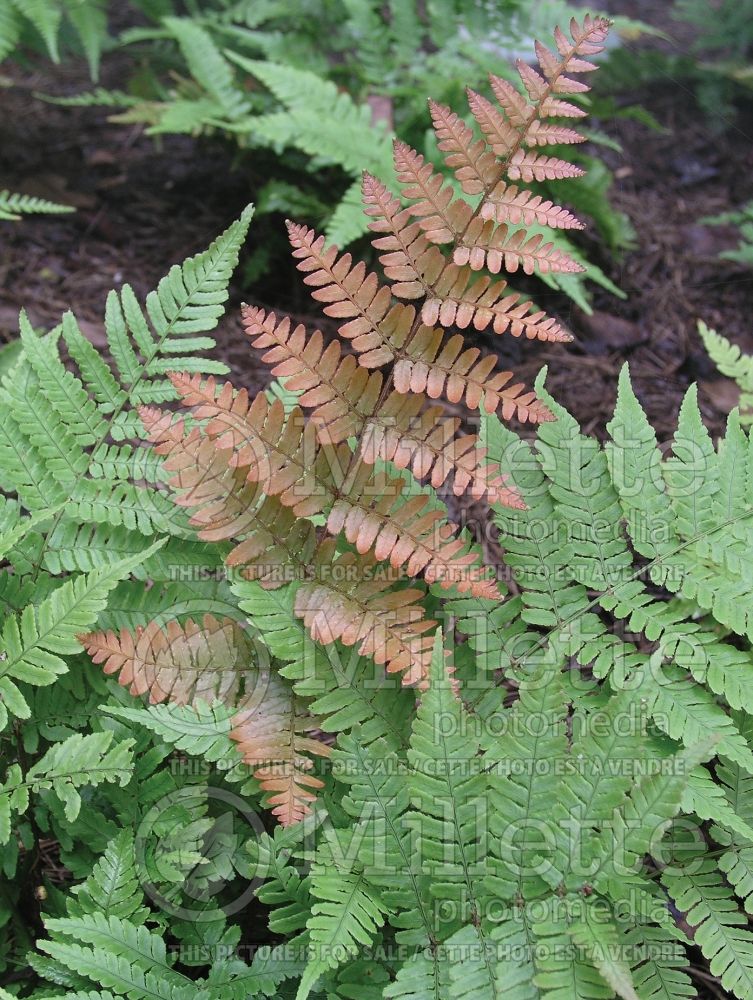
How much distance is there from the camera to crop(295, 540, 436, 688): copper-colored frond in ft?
5.79

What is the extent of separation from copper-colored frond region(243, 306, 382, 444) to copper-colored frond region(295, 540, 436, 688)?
281 millimetres

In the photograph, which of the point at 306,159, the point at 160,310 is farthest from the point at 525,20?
the point at 160,310

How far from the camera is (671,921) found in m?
1.71

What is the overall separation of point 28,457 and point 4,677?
0.59 metres

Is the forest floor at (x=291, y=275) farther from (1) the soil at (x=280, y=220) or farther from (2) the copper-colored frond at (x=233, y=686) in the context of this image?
(2) the copper-colored frond at (x=233, y=686)

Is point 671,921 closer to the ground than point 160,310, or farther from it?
closer to the ground

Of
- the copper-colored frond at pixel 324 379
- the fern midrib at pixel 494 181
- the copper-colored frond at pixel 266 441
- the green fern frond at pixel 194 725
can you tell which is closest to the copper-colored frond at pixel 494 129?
the fern midrib at pixel 494 181

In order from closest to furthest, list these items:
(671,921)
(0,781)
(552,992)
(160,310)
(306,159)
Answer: (552,992) < (671,921) < (0,781) < (160,310) < (306,159)

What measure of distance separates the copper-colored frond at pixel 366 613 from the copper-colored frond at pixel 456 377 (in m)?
0.42

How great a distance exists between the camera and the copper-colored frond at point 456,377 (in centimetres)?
176

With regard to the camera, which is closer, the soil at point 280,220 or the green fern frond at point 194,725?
the green fern frond at point 194,725

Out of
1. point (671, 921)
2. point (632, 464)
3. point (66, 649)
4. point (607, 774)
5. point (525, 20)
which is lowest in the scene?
point (671, 921)

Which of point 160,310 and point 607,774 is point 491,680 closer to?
point 607,774

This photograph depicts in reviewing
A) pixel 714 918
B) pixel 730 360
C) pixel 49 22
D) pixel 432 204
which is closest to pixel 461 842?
pixel 714 918
